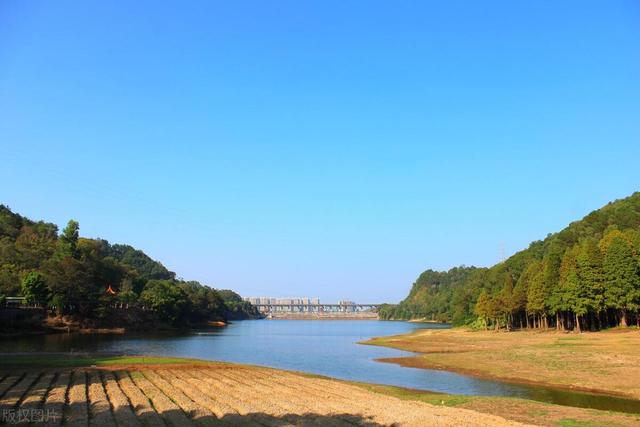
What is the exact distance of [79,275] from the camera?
5566 inches

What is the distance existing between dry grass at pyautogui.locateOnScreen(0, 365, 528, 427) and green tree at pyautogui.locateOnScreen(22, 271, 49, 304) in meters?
112

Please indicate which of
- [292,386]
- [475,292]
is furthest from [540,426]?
[475,292]

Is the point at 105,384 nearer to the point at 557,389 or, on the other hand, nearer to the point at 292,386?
the point at 292,386

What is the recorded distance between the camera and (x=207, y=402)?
25.6 meters

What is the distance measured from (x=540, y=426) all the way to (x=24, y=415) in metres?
22.0

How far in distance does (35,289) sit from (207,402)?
129 meters

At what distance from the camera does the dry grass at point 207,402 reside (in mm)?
21297

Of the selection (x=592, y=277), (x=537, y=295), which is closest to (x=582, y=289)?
(x=592, y=277)

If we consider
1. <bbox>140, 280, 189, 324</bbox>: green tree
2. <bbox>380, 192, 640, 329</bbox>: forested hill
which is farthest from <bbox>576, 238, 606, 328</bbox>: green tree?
<bbox>140, 280, 189, 324</bbox>: green tree

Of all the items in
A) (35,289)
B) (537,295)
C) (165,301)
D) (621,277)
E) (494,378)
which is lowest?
(494,378)

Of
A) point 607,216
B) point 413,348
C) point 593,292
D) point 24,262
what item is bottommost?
point 413,348

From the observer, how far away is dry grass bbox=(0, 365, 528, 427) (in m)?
21.3

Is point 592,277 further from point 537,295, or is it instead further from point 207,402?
point 207,402

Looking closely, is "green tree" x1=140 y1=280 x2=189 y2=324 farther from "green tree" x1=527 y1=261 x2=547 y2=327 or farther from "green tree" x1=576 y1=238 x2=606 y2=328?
"green tree" x1=576 y1=238 x2=606 y2=328
